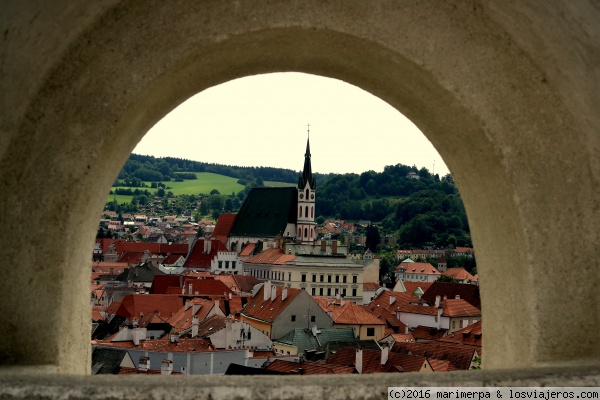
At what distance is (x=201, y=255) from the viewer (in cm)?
12325

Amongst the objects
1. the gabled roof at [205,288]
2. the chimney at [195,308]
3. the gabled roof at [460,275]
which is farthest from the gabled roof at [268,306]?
the gabled roof at [460,275]

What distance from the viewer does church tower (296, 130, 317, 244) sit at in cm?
12031

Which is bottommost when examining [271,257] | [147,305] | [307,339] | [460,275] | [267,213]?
[307,339]

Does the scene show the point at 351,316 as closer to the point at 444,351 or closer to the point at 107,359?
the point at 444,351

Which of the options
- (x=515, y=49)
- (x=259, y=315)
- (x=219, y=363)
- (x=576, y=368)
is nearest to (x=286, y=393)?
(x=576, y=368)

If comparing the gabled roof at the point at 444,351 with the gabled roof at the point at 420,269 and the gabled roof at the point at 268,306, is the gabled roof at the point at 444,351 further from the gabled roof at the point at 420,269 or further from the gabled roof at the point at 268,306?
the gabled roof at the point at 420,269

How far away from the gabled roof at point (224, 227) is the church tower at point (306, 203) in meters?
14.0

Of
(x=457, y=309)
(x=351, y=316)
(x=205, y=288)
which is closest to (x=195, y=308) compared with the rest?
(x=351, y=316)

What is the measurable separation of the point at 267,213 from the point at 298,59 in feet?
402

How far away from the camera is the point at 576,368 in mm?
2830

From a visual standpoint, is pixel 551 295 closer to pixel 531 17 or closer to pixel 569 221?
pixel 569 221

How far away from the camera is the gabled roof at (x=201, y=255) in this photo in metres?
122

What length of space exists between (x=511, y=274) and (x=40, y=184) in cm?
175

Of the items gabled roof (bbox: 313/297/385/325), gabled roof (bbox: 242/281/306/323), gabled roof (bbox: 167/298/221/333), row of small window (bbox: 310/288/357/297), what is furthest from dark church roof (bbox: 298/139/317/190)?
gabled roof (bbox: 167/298/221/333)
